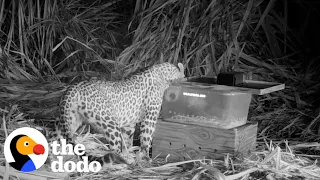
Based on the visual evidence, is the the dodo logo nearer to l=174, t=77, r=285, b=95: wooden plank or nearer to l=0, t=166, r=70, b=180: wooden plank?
l=0, t=166, r=70, b=180: wooden plank

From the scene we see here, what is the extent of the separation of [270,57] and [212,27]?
54 centimetres

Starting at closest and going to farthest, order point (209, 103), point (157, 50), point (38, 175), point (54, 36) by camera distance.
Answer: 1. point (38, 175)
2. point (209, 103)
3. point (157, 50)
4. point (54, 36)

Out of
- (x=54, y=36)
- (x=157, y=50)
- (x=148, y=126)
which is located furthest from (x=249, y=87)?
(x=54, y=36)

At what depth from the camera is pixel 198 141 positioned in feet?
8.47

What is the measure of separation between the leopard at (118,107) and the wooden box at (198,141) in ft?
0.21

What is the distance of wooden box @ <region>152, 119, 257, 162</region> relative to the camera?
2516mm

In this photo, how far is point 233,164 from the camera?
241 cm

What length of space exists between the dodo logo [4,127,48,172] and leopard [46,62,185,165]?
146 mm

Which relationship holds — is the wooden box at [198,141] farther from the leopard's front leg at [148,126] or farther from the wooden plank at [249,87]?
the wooden plank at [249,87]

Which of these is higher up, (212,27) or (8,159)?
(212,27)

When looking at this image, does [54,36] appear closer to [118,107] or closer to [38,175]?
[118,107]

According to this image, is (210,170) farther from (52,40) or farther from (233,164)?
(52,40)

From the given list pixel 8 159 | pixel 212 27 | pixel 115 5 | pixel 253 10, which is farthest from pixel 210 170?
pixel 115 5

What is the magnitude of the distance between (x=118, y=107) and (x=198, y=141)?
454mm
